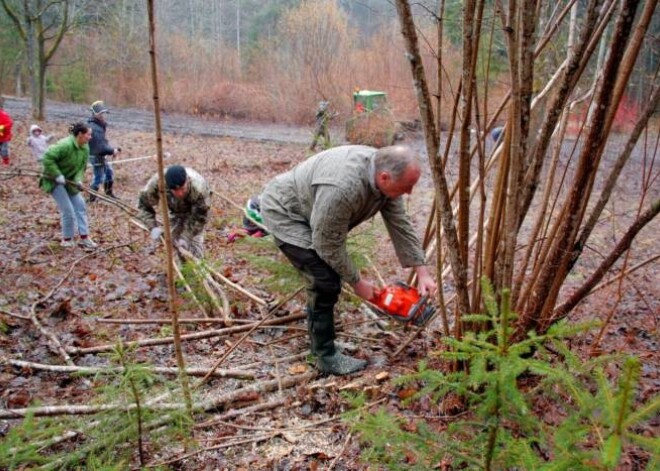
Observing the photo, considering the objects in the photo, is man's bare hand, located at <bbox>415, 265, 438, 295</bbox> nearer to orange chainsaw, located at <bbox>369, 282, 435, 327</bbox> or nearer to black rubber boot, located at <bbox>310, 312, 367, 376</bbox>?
orange chainsaw, located at <bbox>369, 282, 435, 327</bbox>

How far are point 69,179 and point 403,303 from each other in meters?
5.43

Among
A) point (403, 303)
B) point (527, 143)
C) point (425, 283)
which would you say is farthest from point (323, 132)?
point (527, 143)

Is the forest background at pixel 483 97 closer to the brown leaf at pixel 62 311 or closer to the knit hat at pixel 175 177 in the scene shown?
the knit hat at pixel 175 177

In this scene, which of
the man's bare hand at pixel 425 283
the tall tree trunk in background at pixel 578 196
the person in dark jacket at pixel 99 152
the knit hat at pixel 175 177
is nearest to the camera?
the tall tree trunk in background at pixel 578 196

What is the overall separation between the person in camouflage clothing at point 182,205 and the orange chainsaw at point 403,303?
8.54 ft

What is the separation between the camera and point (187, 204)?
5504 millimetres

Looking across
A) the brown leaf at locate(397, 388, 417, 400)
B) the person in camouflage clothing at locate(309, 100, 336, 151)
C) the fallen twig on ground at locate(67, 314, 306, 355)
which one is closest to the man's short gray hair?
the brown leaf at locate(397, 388, 417, 400)

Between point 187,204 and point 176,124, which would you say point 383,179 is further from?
point 176,124

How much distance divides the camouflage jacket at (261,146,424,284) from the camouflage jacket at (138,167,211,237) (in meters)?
1.99

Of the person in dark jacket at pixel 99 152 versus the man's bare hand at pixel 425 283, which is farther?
the person in dark jacket at pixel 99 152

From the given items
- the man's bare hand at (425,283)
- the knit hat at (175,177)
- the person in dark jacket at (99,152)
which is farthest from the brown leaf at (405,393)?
the person in dark jacket at (99,152)

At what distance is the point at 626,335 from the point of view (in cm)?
426

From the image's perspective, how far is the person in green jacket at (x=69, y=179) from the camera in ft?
21.1

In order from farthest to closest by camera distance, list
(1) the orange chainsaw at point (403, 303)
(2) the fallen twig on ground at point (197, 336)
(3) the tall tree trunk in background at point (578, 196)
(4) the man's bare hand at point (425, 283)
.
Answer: (2) the fallen twig on ground at point (197, 336) → (4) the man's bare hand at point (425, 283) → (1) the orange chainsaw at point (403, 303) → (3) the tall tree trunk in background at point (578, 196)
